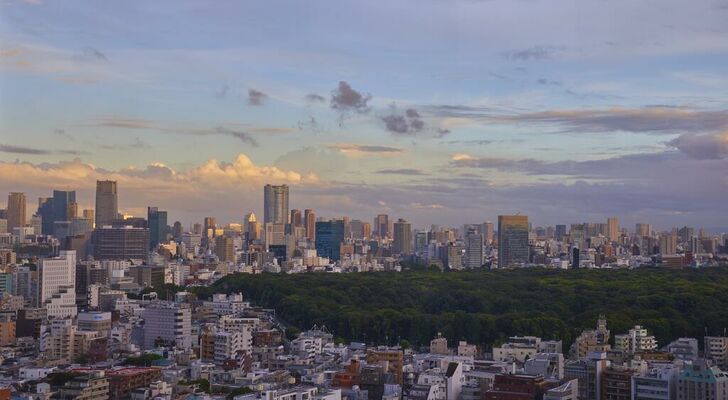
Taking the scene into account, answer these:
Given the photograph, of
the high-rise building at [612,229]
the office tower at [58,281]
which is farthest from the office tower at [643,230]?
the office tower at [58,281]

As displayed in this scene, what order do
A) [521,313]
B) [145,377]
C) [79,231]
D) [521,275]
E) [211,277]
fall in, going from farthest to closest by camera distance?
[79,231], [211,277], [521,275], [521,313], [145,377]

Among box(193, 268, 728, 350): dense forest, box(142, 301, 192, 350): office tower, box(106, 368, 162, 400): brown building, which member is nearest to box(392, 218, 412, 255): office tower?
box(193, 268, 728, 350): dense forest

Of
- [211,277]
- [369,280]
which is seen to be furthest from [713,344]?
[211,277]

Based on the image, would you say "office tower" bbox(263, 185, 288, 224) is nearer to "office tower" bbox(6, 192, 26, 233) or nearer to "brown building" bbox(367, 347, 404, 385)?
"office tower" bbox(6, 192, 26, 233)

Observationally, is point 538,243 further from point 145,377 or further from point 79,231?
point 145,377

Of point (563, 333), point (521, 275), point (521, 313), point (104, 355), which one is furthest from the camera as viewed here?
point (521, 275)

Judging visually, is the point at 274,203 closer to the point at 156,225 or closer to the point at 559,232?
the point at 156,225
